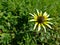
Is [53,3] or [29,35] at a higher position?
[53,3]

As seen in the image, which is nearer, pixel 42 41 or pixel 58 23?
pixel 42 41

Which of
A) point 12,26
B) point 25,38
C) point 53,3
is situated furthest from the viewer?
point 53,3

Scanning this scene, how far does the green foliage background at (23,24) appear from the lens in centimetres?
284

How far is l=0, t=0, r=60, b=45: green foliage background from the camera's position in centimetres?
284

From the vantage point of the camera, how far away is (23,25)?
2979mm

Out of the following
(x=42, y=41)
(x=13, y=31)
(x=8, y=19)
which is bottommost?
(x=42, y=41)

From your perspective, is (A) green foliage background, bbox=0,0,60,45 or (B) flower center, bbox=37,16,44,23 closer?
(B) flower center, bbox=37,16,44,23

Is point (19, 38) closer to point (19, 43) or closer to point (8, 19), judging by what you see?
point (19, 43)

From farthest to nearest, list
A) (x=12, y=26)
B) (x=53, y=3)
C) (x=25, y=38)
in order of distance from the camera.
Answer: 1. (x=53, y=3)
2. (x=12, y=26)
3. (x=25, y=38)

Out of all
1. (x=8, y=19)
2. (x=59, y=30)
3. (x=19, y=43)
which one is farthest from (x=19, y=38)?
(x=59, y=30)

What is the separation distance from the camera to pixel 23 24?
9.67ft

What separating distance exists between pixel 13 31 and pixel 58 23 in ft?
2.53

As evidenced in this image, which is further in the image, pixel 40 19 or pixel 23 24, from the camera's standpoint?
pixel 23 24

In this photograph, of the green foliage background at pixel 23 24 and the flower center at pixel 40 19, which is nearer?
the flower center at pixel 40 19
